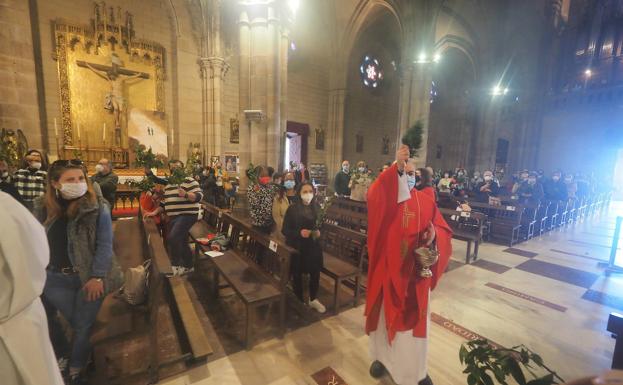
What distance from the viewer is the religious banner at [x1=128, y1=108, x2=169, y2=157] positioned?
33.5 feet

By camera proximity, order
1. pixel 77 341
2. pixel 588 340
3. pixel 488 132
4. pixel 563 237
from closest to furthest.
A: pixel 77 341 < pixel 588 340 < pixel 563 237 < pixel 488 132

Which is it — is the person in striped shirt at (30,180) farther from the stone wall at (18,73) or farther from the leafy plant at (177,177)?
the stone wall at (18,73)

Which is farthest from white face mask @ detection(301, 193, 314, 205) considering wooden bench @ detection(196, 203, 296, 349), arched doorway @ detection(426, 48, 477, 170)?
arched doorway @ detection(426, 48, 477, 170)

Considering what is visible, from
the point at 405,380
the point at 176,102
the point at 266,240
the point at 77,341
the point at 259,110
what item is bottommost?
the point at 405,380

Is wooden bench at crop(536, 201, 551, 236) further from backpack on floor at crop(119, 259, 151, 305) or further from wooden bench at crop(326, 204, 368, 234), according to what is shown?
backpack on floor at crop(119, 259, 151, 305)

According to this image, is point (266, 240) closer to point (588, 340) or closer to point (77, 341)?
point (77, 341)

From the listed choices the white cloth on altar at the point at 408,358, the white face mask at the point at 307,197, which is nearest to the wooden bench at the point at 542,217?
the white face mask at the point at 307,197

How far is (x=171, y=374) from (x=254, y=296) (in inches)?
38.7

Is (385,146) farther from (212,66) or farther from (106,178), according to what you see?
(106,178)

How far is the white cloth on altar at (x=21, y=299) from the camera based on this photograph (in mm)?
1204

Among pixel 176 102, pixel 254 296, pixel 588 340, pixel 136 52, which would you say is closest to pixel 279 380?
pixel 254 296

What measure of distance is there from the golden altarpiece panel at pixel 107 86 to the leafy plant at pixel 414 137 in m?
10.6

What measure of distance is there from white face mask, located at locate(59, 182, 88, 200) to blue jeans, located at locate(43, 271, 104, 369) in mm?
635

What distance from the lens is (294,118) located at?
47.0ft
